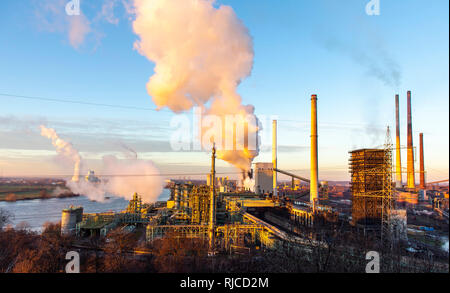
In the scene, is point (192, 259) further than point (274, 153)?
No

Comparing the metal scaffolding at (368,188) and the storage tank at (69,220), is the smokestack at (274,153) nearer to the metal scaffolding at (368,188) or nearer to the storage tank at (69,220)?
the metal scaffolding at (368,188)

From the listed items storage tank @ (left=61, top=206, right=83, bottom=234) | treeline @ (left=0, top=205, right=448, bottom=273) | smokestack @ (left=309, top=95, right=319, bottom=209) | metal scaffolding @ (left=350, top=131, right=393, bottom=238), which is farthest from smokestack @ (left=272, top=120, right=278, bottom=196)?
storage tank @ (left=61, top=206, right=83, bottom=234)

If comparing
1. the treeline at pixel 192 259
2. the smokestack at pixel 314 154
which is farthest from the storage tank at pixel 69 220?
the smokestack at pixel 314 154

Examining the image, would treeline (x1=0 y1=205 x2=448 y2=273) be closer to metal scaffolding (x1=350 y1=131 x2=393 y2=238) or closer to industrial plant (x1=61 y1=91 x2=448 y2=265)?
industrial plant (x1=61 y1=91 x2=448 y2=265)

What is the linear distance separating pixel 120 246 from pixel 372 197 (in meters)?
19.4

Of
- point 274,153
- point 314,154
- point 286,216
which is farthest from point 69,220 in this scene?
point 274,153

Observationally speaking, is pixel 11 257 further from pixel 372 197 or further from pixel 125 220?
pixel 372 197

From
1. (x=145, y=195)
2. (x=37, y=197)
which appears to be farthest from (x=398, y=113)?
(x=37, y=197)

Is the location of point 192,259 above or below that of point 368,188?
below

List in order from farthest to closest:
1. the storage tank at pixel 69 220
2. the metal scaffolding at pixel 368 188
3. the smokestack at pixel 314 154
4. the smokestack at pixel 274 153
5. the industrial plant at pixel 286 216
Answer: the smokestack at pixel 274 153 < the smokestack at pixel 314 154 < the metal scaffolding at pixel 368 188 < the storage tank at pixel 69 220 < the industrial plant at pixel 286 216

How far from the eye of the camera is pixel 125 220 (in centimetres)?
2225

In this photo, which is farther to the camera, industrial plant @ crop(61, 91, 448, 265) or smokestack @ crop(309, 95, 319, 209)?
smokestack @ crop(309, 95, 319, 209)

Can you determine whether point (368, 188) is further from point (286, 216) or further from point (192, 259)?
point (192, 259)
